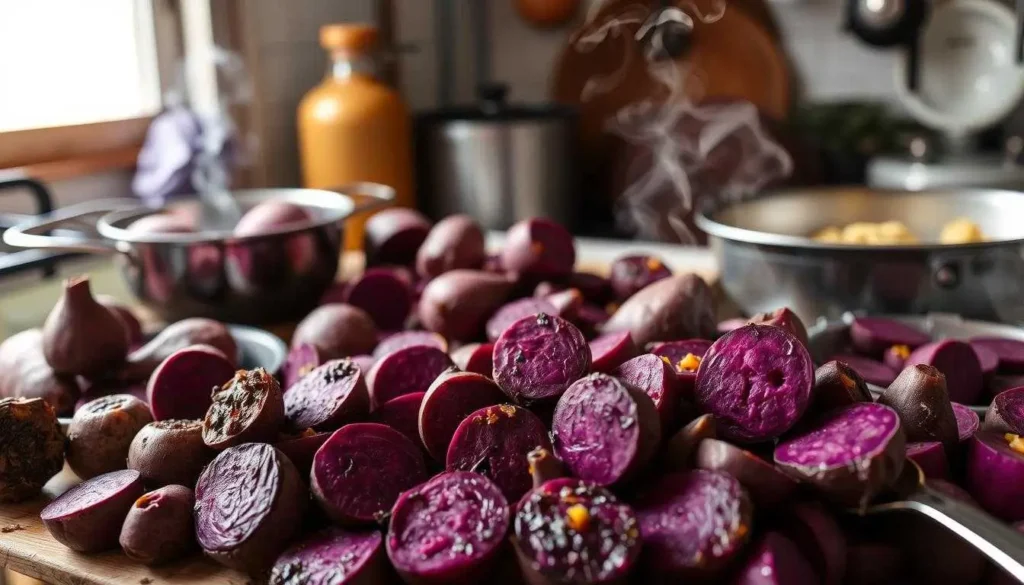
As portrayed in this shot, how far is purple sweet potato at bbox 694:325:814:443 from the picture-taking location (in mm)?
716

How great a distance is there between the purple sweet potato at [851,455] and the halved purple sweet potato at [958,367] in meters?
0.30

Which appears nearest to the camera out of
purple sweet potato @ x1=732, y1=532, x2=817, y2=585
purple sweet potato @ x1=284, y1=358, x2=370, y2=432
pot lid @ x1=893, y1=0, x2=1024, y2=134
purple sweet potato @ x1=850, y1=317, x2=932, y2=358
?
purple sweet potato @ x1=732, y1=532, x2=817, y2=585

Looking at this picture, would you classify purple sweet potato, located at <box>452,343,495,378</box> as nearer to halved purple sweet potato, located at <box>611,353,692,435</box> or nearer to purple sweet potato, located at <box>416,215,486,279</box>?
halved purple sweet potato, located at <box>611,353,692,435</box>

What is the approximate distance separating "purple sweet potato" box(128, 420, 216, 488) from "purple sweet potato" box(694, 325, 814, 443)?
17.4 inches

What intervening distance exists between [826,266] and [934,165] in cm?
107

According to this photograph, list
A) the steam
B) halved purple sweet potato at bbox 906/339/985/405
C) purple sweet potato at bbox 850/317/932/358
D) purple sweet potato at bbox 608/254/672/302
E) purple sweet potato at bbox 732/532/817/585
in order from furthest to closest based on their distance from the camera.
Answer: the steam
purple sweet potato at bbox 608/254/672/302
purple sweet potato at bbox 850/317/932/358
halved purple sweet potato at bbox 906/339/985/405
purple sweet potato at bbox 732/532/817/585

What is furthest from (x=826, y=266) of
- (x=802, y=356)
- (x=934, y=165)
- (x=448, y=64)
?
(x=448, y=64)

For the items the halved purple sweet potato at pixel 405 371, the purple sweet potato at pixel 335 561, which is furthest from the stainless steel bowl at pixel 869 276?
the purple sweet potato at pixel 335 561

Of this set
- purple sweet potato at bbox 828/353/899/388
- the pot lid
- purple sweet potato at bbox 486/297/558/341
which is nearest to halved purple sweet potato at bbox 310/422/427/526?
purple sweet potato at bbox 486/297/558/341

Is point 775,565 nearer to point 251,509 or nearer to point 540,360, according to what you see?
point 540,360

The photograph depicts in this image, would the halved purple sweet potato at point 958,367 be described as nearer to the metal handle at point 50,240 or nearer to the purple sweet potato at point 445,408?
the purple sweet potato at point 445,408

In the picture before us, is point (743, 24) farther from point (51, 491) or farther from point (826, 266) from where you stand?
point (51, 491)

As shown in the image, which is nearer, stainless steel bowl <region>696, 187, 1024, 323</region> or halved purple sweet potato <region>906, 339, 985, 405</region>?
halved purple sweet potato <region>906, 339, 985, 405</region>

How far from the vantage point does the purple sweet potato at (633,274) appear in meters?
1.29
